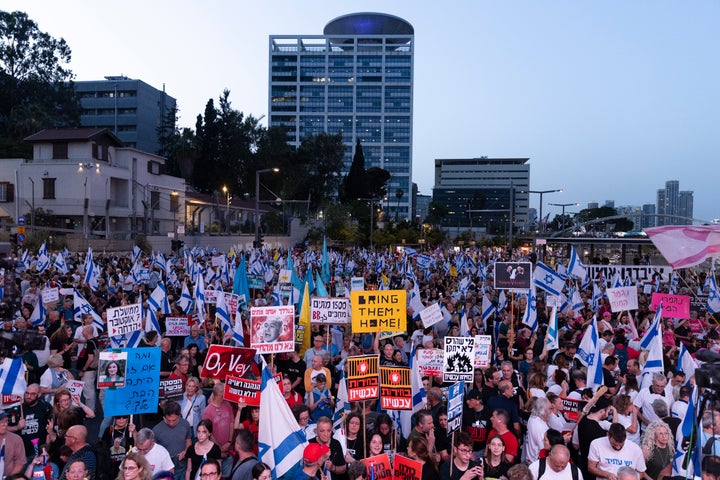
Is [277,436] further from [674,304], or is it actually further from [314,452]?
[674,304]

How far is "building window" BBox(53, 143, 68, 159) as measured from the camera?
47531 mm

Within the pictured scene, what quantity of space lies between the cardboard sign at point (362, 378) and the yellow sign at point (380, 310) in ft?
6.04

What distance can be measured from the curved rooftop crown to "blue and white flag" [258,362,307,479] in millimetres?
172935

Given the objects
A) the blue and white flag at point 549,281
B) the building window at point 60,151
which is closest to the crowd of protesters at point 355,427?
the blue and white flag at point 549,281

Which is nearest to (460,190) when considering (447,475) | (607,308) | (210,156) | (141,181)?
(210,156)

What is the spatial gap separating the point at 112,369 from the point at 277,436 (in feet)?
7.12

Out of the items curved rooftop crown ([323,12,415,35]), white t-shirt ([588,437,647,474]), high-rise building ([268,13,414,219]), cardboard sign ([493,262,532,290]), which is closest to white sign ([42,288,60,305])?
cardboard sign ([493,262,532,290])

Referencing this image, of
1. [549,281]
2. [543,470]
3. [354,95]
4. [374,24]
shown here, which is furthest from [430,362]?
[374,24]

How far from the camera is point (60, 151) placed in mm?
47688

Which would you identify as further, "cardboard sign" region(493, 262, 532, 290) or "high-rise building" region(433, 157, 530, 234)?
"high-rise building" region(433, 157, 530, 234)

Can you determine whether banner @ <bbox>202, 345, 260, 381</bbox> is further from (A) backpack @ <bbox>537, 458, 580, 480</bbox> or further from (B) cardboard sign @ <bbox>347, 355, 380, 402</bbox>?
(A) backpack @ <bbox>537, 458, 580, 480</bbox>

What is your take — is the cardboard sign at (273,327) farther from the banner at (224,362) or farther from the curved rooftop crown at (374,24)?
the curved rooftop crown at (374,24)

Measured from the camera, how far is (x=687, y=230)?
33.0ft

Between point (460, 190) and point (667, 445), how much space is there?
A: 183 meters
